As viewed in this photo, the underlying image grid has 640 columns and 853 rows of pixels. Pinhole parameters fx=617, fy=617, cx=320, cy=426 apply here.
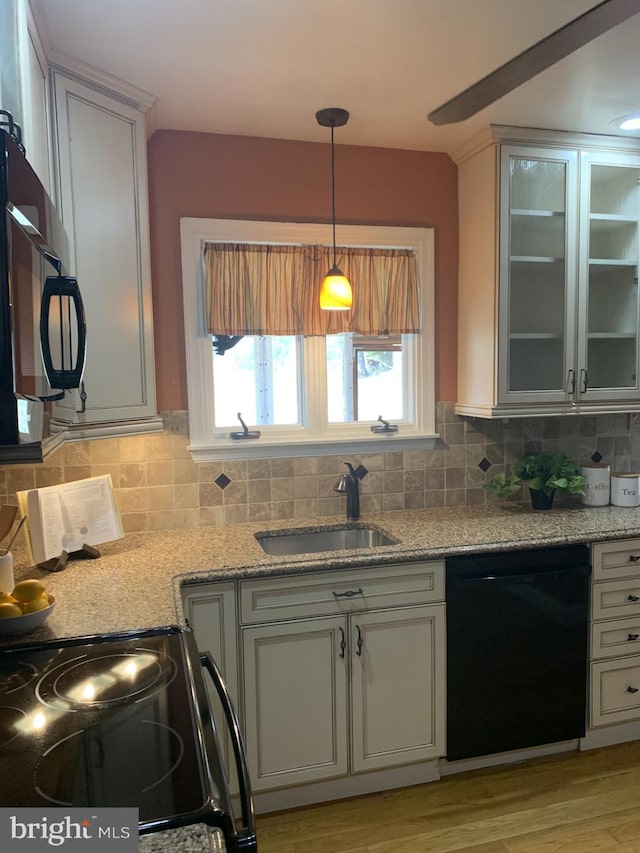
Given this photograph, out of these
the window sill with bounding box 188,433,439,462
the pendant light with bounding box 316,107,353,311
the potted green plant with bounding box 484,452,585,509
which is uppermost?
the pendant light with bounding box 316,107,353,311

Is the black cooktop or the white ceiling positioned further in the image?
the white ceiling

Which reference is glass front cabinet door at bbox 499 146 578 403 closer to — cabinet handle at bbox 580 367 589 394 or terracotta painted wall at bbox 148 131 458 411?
cabinet handle at bbox 580 367 589 394

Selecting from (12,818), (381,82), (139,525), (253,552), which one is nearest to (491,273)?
(381,82)

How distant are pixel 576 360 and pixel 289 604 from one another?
5.48 feet

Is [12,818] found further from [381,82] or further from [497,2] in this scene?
[381,82]

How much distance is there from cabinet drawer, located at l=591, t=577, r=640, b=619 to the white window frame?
3.21ft

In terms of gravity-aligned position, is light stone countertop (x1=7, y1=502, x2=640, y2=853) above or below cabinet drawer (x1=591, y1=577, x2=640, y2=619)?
above

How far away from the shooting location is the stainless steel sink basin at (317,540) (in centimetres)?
267

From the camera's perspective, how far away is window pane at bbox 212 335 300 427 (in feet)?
9.09

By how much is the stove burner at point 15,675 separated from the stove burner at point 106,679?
0.04m

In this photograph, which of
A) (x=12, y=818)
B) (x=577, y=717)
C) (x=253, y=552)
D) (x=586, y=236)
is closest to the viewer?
(x=12, y=818)

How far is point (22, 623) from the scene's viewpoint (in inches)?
62.2

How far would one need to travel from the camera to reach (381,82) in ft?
7.14

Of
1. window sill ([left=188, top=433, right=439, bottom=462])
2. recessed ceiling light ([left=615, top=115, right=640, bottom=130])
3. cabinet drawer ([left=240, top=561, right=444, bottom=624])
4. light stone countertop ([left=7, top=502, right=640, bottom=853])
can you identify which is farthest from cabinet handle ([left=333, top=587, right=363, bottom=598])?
recessed ceiling light ([left=615, top=115, right=640, bottom=130])
